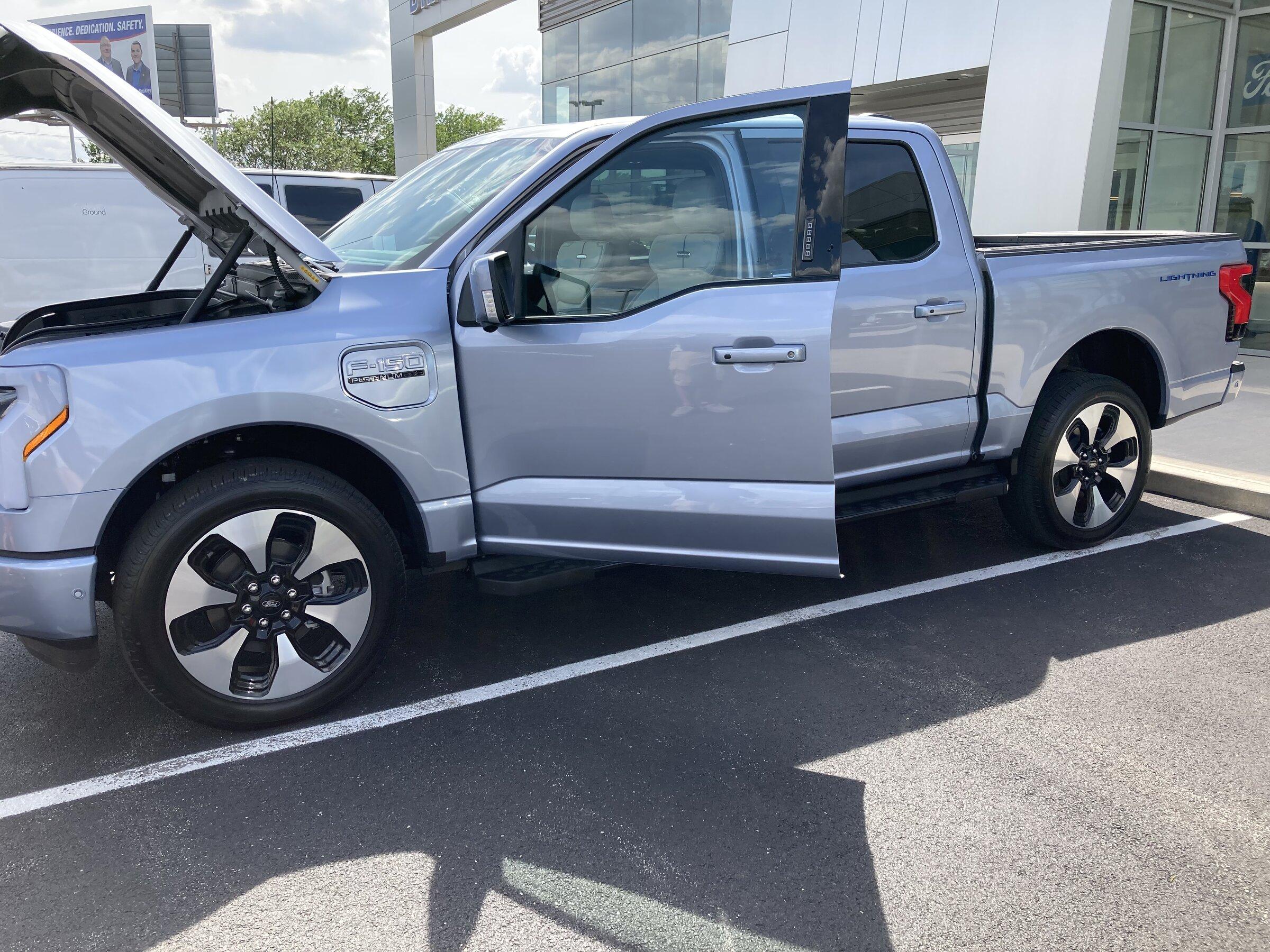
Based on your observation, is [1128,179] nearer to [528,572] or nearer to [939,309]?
[939,309]

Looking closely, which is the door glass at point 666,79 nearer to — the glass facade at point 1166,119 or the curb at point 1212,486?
the glass facade at point 1166,119

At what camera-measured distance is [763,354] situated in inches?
136

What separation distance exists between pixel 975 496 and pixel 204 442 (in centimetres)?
323

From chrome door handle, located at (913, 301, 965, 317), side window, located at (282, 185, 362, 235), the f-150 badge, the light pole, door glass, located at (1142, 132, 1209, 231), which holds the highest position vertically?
the light pole

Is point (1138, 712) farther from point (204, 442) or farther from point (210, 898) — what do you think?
point (204, 442)

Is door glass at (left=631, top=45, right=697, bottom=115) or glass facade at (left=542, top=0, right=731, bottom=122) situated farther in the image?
door glass at (left=631, top=45, right=697, bottom=115)

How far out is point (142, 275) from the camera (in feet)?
29.4

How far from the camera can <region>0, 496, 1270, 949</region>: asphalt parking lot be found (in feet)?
8.07

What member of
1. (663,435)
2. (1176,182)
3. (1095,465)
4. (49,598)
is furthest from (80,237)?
(1176,182)

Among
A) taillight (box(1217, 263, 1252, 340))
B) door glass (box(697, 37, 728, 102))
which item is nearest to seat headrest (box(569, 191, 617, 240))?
taillight (box(1217, 263, 1252, 340))

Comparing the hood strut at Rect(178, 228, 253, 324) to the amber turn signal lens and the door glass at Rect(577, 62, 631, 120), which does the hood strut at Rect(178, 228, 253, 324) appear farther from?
the door glass at Rect(577, 62, 631, 120)

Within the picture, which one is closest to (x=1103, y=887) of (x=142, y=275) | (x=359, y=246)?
(x=359, y=246)

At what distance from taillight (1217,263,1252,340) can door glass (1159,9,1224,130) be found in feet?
24.1

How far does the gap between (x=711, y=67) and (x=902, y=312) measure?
16222 mm
